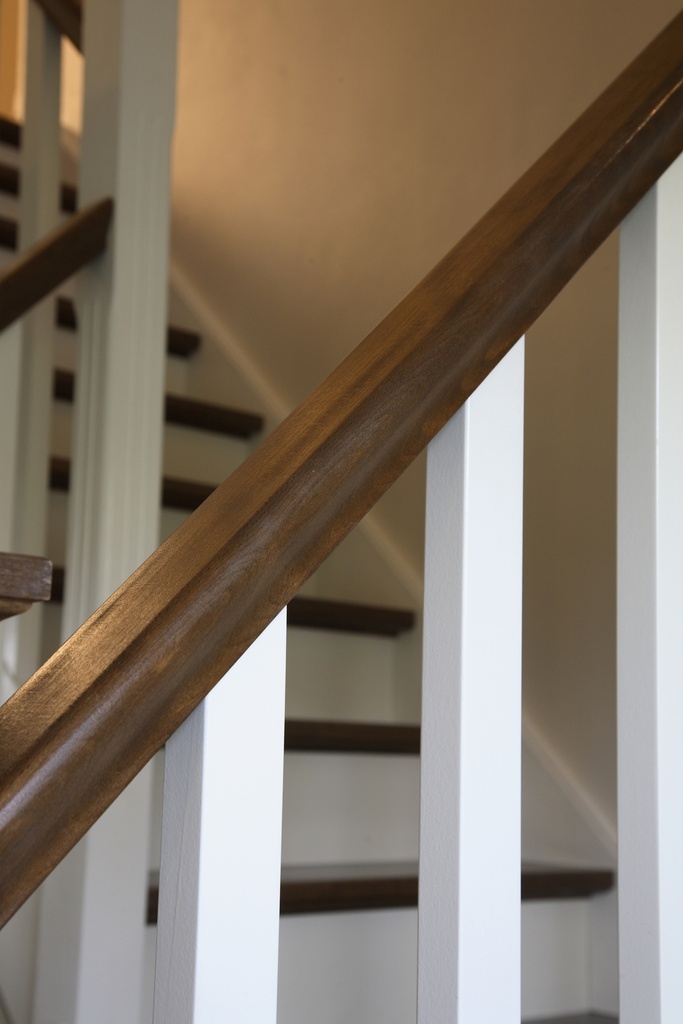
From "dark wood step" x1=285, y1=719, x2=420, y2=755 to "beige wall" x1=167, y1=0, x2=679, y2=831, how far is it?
0.25 meters

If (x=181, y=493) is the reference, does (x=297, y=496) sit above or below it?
below

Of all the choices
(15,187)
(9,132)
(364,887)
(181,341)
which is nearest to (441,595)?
(364,887)

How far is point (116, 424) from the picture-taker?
154 cm

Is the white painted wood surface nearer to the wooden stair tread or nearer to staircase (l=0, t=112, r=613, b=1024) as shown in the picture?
staircase (l=0, t=112, r=613, b=1024)

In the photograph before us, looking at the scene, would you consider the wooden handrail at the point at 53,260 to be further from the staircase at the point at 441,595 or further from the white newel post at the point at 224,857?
the white newel post at the point at 224,857

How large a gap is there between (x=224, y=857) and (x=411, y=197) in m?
2.10

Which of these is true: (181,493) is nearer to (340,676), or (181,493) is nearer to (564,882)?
(340,676)

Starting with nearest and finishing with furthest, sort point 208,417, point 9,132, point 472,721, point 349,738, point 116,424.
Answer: point 472,721
point 116,424
point 349,738
point 208,417
point 9,132

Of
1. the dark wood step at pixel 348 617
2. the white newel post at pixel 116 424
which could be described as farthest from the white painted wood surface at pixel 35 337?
the dark wood step at pixel 348 617

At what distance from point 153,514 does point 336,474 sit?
104 centimetres

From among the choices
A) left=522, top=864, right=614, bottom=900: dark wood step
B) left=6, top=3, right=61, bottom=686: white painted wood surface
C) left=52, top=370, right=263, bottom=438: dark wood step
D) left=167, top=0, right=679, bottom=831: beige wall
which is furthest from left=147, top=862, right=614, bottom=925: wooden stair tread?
left=52, top=370, right=263, bottom=438: dark wood step

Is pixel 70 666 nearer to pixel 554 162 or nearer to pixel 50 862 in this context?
pixel 50 862

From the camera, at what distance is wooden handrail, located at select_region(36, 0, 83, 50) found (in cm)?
186

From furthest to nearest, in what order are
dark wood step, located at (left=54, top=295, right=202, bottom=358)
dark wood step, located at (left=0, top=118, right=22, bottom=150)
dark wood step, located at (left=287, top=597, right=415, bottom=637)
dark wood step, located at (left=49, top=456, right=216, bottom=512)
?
dark wood step, located at (left=0, top=118, right=22, bottom=150), dark wood step, located at (left=54, top=295, right=202, bottom=358), dark wood step, located at (left=49, top=456, right=216, bottom=512), dark wood step, located at (left=287, top=597, right=415, bottom=637)
